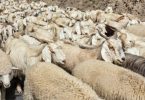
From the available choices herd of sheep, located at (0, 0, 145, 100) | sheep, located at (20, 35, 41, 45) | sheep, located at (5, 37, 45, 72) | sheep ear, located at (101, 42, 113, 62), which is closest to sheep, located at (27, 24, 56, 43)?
herd of sheep, located at (0, 0, 145, 100)

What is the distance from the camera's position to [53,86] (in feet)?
23.0

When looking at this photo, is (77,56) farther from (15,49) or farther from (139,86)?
(139,86)

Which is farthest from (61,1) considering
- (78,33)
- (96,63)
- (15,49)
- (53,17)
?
(96,63)

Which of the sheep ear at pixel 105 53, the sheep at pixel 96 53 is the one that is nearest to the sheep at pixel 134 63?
the sheep at pixel 96 53

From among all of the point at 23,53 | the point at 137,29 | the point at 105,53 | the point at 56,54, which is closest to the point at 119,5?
the point at 137,29

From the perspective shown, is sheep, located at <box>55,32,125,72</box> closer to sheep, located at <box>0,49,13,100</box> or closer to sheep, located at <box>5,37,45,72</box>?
sheep, located at <box>5,37,45,72</box>

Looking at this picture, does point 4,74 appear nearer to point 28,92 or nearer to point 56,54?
point 56,54

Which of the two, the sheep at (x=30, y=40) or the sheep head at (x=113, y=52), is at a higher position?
the sheep head at (x=113, y=52)

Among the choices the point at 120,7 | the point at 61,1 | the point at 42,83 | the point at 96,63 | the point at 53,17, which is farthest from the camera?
the point at 61,1

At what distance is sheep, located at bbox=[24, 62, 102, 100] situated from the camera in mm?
6492

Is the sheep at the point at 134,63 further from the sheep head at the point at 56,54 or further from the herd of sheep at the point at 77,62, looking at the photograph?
the sheep head at the point at 56,54

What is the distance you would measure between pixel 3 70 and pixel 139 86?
3078 mm

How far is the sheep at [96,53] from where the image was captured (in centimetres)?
889

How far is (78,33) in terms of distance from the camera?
509 inches
